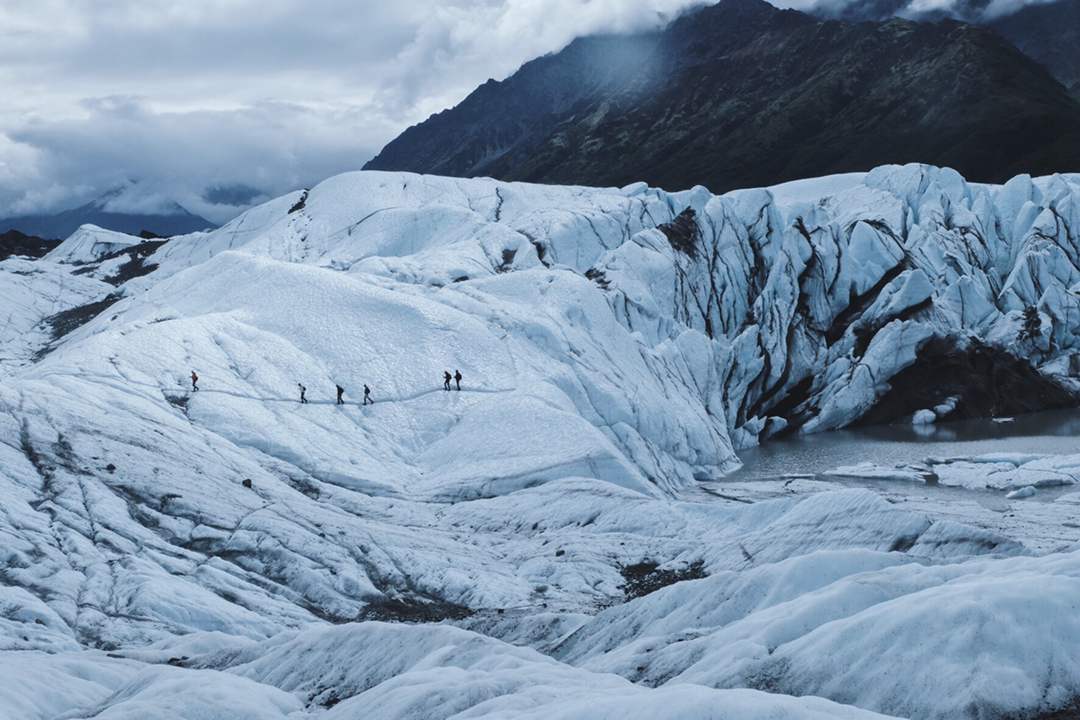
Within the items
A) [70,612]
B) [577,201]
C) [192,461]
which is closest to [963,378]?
[577,201]

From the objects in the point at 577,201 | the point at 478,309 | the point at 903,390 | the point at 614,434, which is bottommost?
the point at 903,390

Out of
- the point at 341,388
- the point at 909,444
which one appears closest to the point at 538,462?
the point at 341,388

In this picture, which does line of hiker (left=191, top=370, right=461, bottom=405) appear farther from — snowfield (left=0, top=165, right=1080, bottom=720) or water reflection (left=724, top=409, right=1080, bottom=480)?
water reflection (left=724, top=409, right=1080, bottom=480)

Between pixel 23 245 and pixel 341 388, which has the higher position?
pixel 23 245

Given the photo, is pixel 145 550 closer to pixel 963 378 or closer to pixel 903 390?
pixel 903 390

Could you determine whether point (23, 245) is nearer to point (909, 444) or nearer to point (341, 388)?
point (341, 388)

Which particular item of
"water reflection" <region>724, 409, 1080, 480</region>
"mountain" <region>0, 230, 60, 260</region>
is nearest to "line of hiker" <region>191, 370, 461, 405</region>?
"water reflection" <region>724, 409, 1080, 480</region>

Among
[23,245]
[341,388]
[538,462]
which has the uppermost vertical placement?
[23,245]
